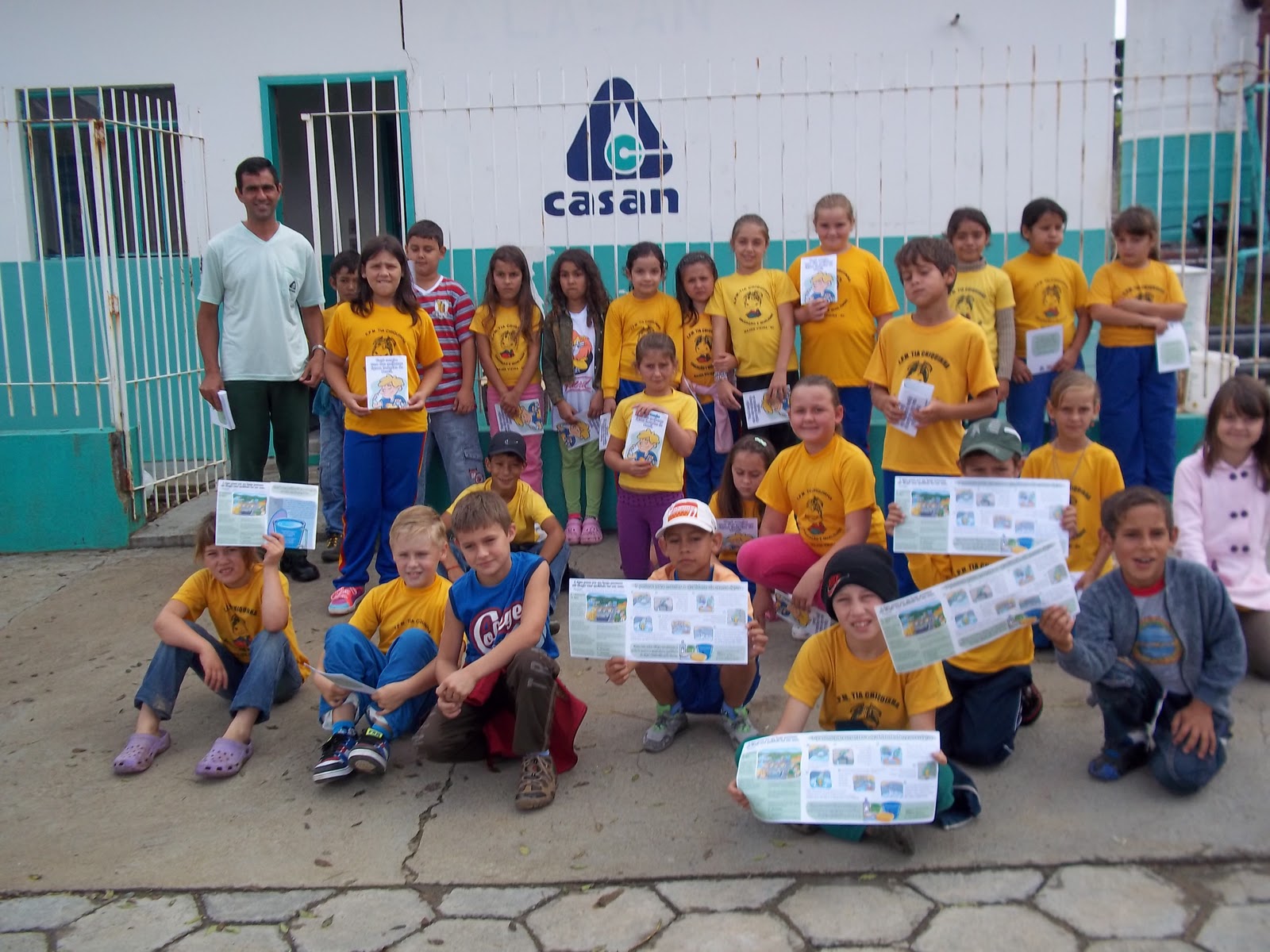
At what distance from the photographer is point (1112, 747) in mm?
3398

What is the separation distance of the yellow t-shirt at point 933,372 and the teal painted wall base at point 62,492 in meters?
4.41

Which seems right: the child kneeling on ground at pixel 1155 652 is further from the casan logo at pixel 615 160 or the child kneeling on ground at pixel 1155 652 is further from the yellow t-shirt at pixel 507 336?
the casan logo at pixel 615 160

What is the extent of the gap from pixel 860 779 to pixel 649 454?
2255 mm

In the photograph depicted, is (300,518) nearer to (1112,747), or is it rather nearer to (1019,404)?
(1112,747)

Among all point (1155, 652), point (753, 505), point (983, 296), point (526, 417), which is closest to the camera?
point (1155, 652)

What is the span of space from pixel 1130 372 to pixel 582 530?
2.94m

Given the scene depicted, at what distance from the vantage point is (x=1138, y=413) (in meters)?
5.65

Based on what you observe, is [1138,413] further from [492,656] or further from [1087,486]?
[492,656]

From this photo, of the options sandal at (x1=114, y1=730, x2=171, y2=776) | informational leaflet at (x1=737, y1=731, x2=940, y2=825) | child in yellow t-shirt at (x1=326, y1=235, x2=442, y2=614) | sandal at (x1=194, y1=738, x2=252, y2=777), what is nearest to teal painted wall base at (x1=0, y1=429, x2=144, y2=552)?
child in yellow t-shirt at (x1=326, y1=235, x2=442, y2=614)

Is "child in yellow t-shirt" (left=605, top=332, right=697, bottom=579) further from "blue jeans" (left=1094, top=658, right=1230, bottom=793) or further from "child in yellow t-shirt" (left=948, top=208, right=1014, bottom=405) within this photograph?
"blue jeans" (left=1094, top=658, right=1230, bottom=793)

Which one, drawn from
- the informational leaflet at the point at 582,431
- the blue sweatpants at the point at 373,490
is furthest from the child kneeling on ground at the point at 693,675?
the informational leaflet at the point at 582,431

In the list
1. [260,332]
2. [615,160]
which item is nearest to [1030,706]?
[260,332]

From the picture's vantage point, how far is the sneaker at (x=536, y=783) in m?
3.35

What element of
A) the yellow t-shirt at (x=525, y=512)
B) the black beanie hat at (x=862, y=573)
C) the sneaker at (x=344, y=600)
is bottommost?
the sneaker at (x=344, y=600)
